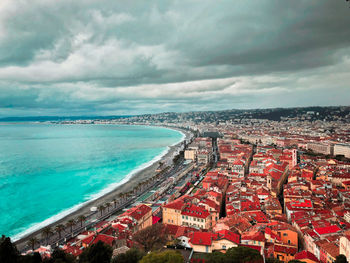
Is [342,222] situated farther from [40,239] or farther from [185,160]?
[185,160]

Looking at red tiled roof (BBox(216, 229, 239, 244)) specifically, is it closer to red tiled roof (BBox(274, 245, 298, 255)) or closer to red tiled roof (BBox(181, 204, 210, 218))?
red tiled roof (BBox(274, 245, 298, 255))

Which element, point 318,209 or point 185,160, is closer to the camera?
point 318,209

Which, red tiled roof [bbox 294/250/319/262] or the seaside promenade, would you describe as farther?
the seaside promenade

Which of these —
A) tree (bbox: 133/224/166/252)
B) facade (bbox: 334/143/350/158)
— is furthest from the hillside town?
facade (bbox: 334/143/350/158)

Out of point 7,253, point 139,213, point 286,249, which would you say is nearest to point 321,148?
point 286,249

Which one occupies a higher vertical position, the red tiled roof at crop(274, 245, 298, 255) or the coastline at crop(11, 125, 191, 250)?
the red tiled roof at crop(274, 245, 298, 255)

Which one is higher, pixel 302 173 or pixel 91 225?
pixel 302 173

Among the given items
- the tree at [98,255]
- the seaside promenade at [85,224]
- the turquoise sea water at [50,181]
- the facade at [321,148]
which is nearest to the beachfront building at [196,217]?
the seaside promenade at [85,224]

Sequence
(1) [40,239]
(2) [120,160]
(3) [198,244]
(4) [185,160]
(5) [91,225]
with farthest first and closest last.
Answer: (2) [120,160]
(4) [185,160]
(5) [91,225]
(1) [40,239]
(3) [198,244]

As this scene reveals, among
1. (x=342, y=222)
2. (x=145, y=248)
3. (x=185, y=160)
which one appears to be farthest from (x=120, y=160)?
(x=342, y=222)
